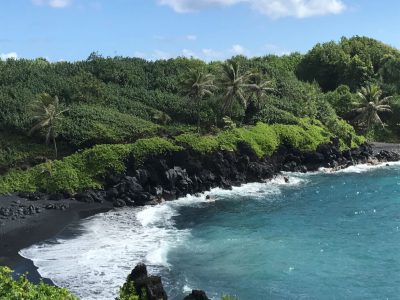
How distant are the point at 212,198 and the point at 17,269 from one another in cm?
2873

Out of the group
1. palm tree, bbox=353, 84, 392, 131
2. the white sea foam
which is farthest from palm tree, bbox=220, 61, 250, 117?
palm tree, bbox=353, 84, 392, 131

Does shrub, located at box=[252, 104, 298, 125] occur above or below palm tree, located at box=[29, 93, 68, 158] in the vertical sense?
below

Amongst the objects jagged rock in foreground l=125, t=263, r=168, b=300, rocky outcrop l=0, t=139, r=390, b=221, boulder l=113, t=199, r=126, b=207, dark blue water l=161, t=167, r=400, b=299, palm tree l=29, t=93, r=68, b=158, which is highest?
palm tree l=29, t=93, r=68, b=158

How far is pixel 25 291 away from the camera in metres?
19.1

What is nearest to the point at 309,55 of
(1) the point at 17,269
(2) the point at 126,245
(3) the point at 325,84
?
(3) the point at 325,84

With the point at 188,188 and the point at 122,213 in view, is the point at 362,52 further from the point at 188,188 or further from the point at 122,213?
the point at 122,213

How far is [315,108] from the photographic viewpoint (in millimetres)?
91812

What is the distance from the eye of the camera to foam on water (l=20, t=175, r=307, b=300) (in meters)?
35.2

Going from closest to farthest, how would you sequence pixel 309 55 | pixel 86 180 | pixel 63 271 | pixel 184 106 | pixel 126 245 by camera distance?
pixel 63 271
pixel 126 245
pixel 86 180
pixel 184 106
pixel 309 55

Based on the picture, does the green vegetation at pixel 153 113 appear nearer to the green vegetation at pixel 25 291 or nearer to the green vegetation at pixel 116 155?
the green vegetation at pixel 116 155

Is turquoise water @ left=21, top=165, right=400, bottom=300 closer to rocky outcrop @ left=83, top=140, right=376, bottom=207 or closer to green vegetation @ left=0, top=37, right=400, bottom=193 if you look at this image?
rocky outcrop @ left=83, top=140, right=376, bottom=207

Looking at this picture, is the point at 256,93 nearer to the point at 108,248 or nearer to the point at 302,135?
the point at 302,135

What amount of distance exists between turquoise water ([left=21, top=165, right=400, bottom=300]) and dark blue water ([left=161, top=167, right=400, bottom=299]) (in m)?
0.08

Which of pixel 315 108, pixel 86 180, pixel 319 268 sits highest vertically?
pixel 315 108
